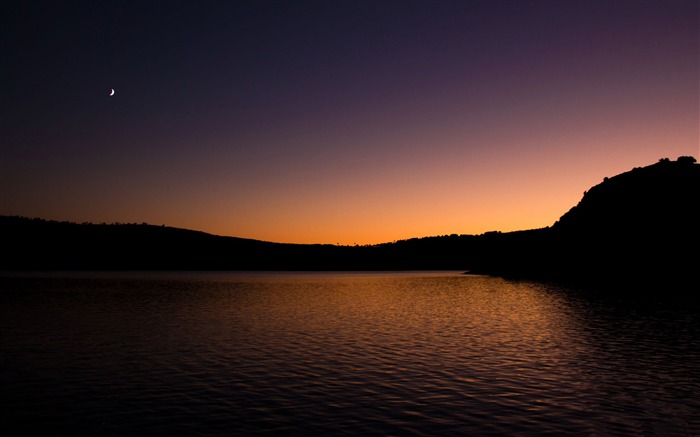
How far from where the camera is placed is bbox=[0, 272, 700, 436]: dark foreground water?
24484mm

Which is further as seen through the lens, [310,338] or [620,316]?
[620,316]

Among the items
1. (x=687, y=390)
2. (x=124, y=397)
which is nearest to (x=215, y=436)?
(x=124, y=397)

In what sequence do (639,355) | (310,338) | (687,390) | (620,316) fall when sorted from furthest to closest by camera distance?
(620,316), (310,338), (639,355), (687,390)

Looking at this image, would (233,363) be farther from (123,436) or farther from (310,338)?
(123,436)

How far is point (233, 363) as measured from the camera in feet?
129

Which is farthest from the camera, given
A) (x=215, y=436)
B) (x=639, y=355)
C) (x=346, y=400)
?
(x=639, y=355)

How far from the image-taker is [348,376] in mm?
34469

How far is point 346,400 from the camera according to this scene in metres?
28.4

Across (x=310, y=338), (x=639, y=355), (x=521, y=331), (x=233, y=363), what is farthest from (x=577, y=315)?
(x=233, y=363)

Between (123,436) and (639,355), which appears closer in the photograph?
(123,436)

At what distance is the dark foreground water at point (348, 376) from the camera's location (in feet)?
80.3

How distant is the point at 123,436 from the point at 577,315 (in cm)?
6703

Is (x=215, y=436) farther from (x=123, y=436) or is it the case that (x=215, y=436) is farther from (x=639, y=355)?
(x=639, y=355)

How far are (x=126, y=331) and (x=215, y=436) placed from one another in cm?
3856
